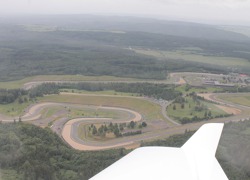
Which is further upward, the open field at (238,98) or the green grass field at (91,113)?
the open field at (238,98)

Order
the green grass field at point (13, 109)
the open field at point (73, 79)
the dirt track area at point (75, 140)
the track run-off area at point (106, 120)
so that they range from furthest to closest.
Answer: the open field at point (73, 79), the green grass field at point (13, 109), the track run-off area at point (106, 120), the dirt track area at point (75, 140)

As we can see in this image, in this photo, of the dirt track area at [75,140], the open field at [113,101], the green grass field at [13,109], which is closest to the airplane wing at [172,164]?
the dirt track area at [75,140]

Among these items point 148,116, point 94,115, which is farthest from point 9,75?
point 148,116

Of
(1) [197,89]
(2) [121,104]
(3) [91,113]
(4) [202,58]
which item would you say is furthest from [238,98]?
(4) [202,58]

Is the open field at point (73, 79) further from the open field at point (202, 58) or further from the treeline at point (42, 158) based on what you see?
the treeline at point (42, 158)

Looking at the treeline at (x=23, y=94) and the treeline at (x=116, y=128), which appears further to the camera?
the treeline at (x=23, y=94)

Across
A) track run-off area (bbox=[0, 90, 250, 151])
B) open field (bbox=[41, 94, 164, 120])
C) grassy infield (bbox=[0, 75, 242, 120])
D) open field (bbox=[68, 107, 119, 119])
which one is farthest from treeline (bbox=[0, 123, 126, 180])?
open field (bbox=[41, 94, 164, 120])

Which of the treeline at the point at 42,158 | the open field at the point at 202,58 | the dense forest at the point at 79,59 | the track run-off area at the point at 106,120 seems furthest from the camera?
the open field at the point at 202,58
